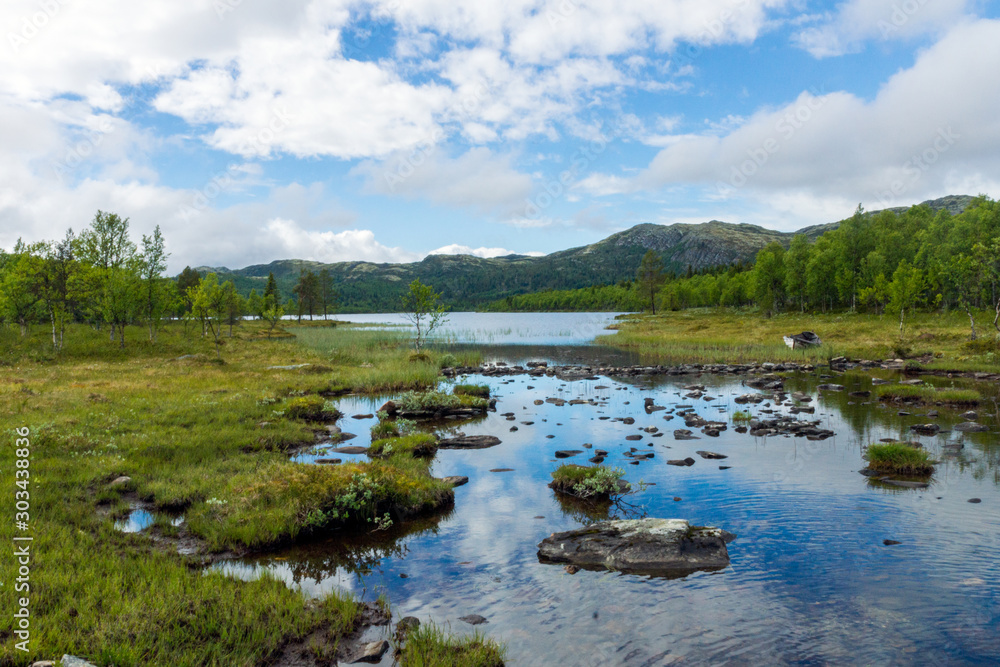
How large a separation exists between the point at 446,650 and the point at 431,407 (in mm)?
21031

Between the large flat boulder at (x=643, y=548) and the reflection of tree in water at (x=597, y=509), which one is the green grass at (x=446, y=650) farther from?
the reflection of tree in water at (x=597, y=509)

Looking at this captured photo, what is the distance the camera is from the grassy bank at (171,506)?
23.5 ft

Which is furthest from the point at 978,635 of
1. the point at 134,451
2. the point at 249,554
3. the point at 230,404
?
the point at 230,404

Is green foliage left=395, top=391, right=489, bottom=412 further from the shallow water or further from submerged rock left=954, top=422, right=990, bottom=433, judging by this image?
submerged rock left=954, top=422, right=990, bottom=433

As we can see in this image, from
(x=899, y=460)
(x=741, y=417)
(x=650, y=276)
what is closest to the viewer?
(x=899, y=460)

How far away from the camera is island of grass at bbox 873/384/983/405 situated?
2766cm

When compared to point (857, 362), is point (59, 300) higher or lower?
higher

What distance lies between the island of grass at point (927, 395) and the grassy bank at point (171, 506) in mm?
28551

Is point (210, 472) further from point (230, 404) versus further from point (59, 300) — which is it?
point (59, 300)

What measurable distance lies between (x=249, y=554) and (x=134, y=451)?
8562 millimetres

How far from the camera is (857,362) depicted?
46156 mm

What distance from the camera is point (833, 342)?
60625 mm

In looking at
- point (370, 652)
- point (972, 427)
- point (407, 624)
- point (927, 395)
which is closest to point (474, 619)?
point (407, 624)

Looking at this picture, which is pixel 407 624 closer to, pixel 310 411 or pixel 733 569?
pixel 733 569
